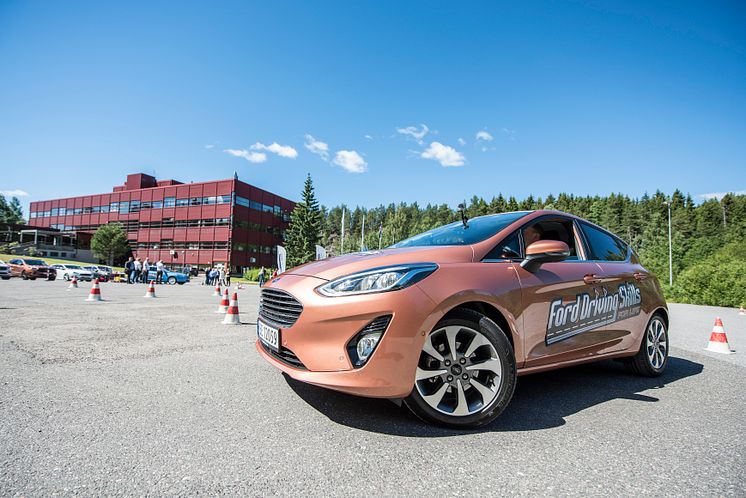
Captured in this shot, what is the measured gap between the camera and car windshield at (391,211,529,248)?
323cm

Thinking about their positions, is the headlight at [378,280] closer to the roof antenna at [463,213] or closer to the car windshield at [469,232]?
the car windshield at [469,232]

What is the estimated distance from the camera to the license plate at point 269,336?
8.91 ft

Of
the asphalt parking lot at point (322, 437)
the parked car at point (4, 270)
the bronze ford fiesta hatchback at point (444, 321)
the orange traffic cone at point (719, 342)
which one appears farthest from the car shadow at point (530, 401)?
the parked car at point (4, 270)

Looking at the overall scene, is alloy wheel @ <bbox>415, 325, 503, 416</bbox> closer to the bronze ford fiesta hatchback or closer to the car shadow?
the bronze ford fiesta hatchback

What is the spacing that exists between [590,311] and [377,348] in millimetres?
2208

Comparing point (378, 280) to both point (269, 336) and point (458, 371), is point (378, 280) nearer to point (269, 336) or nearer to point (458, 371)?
point (458, 371)

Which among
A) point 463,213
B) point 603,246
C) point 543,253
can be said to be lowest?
point 543,253

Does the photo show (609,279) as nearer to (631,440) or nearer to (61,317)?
(631,440)

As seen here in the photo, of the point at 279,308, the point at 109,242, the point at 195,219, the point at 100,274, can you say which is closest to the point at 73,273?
the point at 100,274

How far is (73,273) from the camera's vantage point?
92.8ft

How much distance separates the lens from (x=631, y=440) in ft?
7.86

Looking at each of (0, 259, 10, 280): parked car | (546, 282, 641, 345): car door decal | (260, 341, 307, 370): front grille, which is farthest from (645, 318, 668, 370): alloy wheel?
(0, 259, 10, 280): parked car

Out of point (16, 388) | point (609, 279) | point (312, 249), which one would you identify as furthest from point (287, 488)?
point (312, 249)

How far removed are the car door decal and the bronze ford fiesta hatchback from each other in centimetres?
2
